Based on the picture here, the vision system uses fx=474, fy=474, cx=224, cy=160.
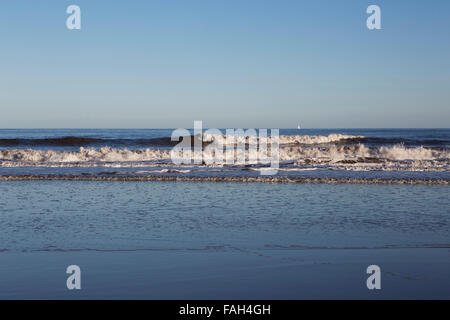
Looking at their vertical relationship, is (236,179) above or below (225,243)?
above

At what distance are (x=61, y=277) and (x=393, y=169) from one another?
14684mm

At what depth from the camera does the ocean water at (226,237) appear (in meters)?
5.00

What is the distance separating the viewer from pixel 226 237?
7078 mm

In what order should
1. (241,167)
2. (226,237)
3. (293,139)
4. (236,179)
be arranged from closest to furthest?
(226,237), (236,179), (241,167), (293,139)

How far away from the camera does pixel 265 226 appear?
778 centimetres

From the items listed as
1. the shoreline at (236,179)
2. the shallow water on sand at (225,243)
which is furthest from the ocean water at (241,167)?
the shallow water on sand at (225,243)

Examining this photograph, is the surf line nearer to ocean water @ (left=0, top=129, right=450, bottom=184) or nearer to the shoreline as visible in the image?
ocean water @ (left=0, top=129, right=450, bottom=184)

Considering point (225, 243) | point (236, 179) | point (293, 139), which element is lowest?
point (225, 243)

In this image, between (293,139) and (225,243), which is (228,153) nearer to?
(293,139)

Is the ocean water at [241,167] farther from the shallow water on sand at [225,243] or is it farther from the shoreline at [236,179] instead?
the shallow water on sand at [225,243]


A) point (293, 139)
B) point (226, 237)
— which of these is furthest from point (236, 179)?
point (293, 139)

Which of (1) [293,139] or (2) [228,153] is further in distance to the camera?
(1) [293,139]

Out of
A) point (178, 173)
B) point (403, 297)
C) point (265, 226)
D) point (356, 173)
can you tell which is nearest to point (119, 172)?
point (178, 173)
